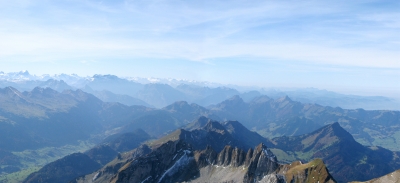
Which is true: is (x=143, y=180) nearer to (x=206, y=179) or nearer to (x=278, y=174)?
(x=206, y=179)

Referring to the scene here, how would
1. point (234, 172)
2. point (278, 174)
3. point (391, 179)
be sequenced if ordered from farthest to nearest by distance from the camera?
point (234, 172) → point (278, 174) → point (391, 179)

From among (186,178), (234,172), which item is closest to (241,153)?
(234,172)

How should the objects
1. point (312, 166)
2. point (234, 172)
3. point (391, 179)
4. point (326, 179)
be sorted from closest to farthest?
point (391, 179), point (326, 179), point (312, 166), point (234, 172)

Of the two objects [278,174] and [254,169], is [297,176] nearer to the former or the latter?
[278,174]

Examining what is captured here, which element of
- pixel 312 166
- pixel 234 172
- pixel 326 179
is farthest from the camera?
pixel 234 172

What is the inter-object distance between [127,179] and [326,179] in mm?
127104

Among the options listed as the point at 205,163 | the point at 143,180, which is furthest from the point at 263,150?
the point at 143,180

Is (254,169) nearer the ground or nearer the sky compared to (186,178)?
nearer the sky

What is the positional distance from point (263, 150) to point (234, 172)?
79.6 ft

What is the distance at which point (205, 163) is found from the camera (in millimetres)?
198125

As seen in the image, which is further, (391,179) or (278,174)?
(278,174)

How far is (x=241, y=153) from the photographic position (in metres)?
182

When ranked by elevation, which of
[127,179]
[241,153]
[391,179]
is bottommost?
[127,179]

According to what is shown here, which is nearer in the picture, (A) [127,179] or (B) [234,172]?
(B) [234,172]
